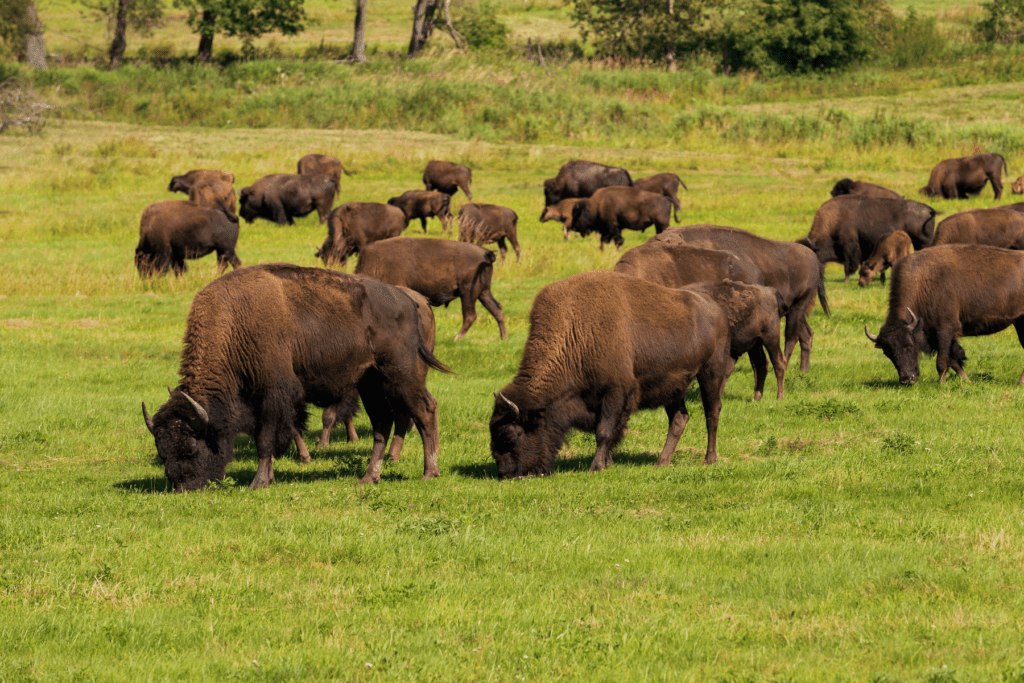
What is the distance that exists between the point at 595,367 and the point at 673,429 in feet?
3.95

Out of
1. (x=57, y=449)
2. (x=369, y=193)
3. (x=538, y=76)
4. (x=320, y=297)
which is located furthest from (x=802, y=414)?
(x=538, y=76)

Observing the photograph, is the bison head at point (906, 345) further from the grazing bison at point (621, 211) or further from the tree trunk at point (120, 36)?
the tree trunk at point (120, 36)

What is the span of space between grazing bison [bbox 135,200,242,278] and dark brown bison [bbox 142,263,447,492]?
14.4 m

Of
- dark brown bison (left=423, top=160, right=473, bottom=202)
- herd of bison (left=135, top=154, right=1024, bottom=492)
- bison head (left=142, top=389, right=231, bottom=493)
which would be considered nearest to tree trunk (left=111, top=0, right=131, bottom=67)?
dark brown bison (left=423, top=160, right=473, bottom=202)

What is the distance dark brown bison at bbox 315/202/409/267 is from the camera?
23125 millimetres

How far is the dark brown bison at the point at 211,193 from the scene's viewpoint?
31125 mm

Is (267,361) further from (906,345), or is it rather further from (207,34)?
(207,34)

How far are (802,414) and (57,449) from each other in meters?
8.50

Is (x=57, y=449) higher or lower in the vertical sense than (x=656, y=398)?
lower

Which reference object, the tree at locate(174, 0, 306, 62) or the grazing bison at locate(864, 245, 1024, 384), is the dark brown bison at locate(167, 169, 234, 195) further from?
the tree at locate(174, 0, 306, 62)

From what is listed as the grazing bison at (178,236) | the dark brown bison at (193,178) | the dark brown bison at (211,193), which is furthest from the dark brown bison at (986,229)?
the dark brown bison at (193,178)

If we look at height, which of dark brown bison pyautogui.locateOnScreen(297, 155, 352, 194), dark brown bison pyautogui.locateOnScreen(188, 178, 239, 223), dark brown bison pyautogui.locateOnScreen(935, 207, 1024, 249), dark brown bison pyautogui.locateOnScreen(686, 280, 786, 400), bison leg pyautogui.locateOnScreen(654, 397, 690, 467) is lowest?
dark brown bison pyautogui.locateOnScreen(188, 178, 239, 223)

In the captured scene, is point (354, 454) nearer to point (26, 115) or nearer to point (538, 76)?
point (26, 115)

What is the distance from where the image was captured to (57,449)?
11.8 metres
